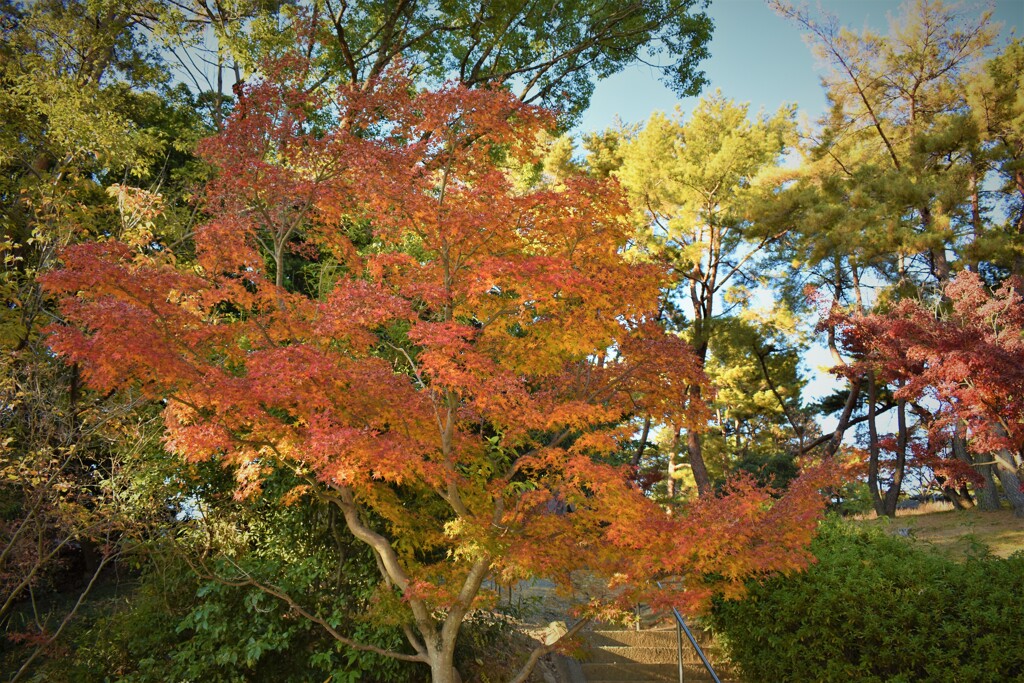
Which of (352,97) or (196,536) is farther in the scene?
(196,536)

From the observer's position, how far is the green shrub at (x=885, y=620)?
524cm

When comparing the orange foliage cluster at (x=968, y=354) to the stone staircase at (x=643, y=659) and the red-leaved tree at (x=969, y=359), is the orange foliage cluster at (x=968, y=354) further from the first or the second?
the stone staircase at (x=643, y=659)

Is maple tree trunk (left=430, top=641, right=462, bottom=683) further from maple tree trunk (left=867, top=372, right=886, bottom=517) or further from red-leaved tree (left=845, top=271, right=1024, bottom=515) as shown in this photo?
maple tree trunk (left=867, top=372, right=886, bottom=517)

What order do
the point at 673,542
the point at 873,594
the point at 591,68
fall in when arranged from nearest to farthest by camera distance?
the point at 673,542 < the point at 873,594 < the point at 591,68

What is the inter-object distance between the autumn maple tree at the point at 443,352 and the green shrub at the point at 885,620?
1.42 m

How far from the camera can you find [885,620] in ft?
18.6

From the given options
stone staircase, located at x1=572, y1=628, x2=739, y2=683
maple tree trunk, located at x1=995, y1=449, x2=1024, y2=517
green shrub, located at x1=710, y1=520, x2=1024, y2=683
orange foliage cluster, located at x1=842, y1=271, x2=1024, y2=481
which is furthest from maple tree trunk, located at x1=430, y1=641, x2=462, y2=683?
maple tree trunk, located at x1=995, y1=449, x2=1024, y2=517

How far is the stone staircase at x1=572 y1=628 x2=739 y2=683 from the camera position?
7480mm

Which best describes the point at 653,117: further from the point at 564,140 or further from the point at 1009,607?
the point at 1009,607

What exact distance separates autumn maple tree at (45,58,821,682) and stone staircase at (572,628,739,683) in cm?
229

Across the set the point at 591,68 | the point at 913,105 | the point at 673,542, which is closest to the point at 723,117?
the point at 913,105

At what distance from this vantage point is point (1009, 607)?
17.2 ft

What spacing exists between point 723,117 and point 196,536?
14317mm

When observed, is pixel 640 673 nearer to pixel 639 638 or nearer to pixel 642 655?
pixel 642 655
